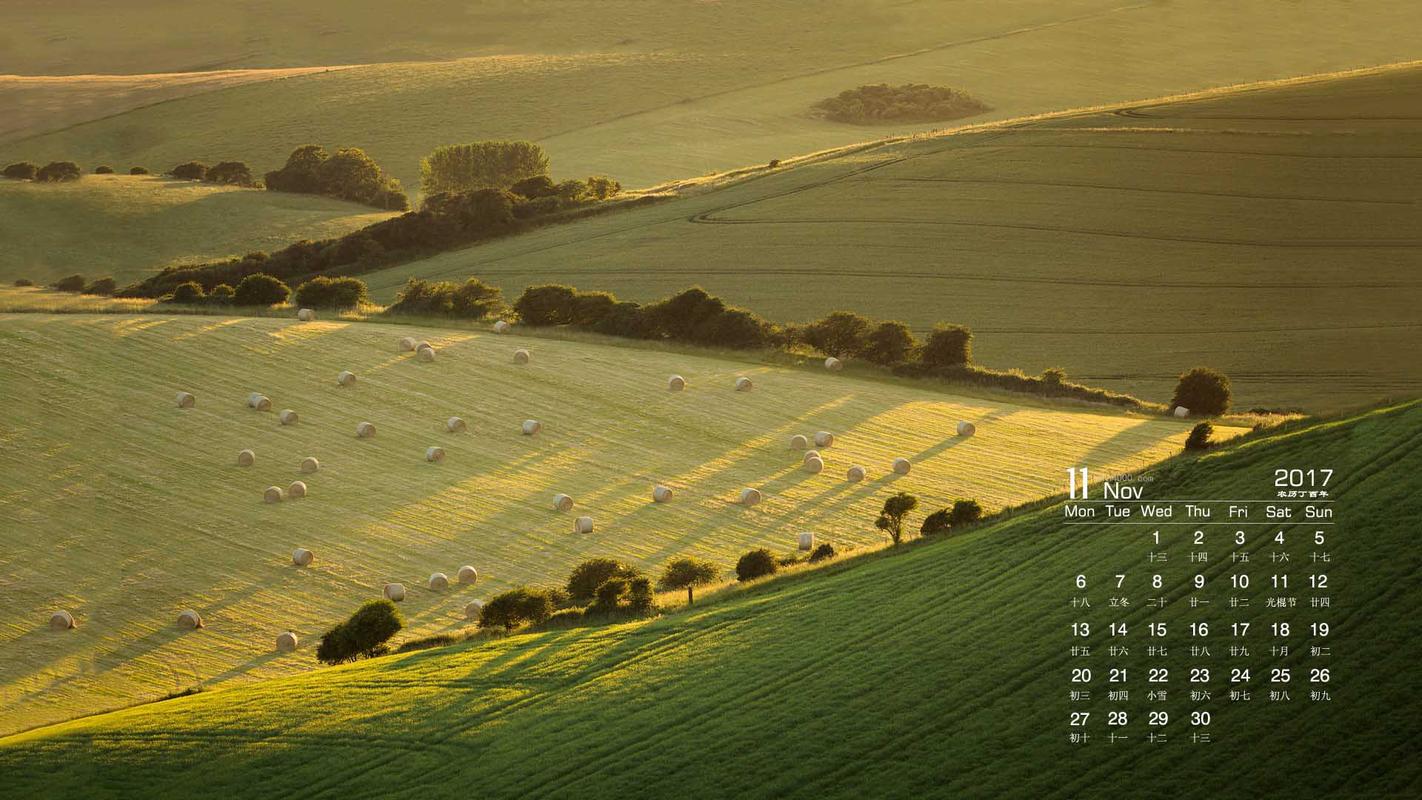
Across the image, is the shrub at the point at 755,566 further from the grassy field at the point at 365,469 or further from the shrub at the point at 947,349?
the shrub at the point at 947,349

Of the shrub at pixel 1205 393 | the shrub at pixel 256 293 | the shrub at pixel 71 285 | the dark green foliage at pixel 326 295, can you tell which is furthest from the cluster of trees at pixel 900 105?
the shrub at pixel 1205 393

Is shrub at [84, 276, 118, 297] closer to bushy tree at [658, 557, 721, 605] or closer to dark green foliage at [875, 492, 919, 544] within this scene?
bushy tree at [658, 557, 721, 605]

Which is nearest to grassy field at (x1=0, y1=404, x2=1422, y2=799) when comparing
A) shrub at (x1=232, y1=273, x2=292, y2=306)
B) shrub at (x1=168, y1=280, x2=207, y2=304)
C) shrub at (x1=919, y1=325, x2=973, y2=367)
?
shrub at (x1=919, y1=325, x2=973, y2=367)

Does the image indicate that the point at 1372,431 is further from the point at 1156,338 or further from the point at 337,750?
the point at 1156,338

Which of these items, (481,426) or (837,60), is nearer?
(481,426)

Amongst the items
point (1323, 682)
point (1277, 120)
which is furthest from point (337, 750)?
point (1277, 120)

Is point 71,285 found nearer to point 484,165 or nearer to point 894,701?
point 484,165
